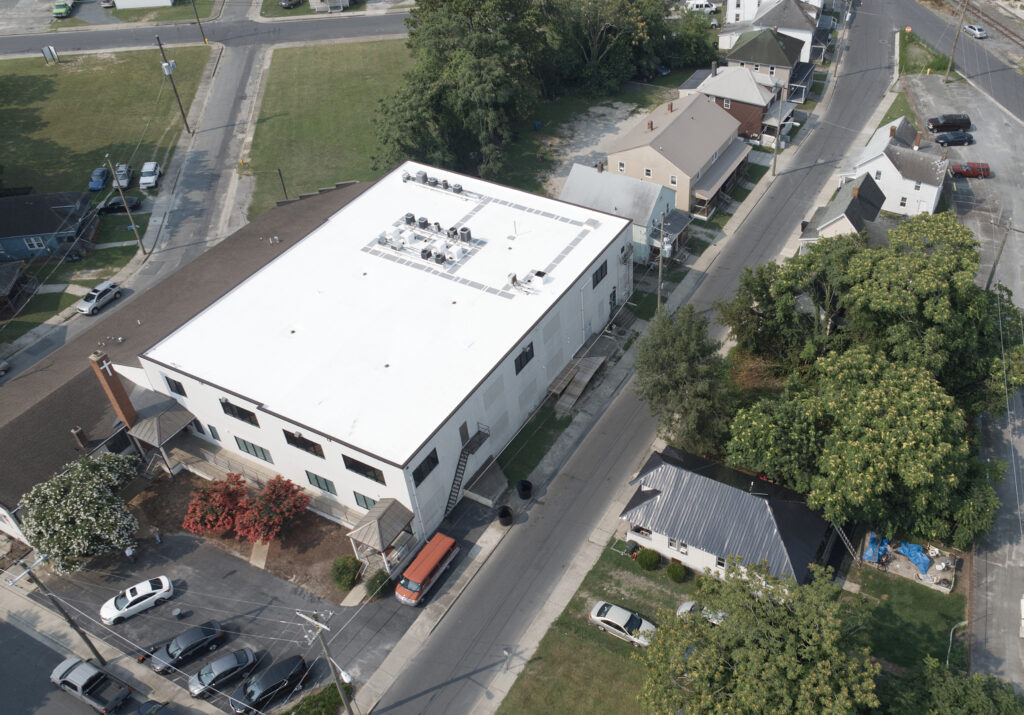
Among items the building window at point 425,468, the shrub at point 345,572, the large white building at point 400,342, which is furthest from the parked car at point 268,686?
the building window at point 425,468

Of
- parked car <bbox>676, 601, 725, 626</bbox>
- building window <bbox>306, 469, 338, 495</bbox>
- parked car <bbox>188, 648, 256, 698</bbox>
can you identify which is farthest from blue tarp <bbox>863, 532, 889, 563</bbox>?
parked car <bbox>188, 648, 256, 698</bbox>

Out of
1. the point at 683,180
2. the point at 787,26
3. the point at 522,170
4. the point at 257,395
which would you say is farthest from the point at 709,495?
the point at 787,26

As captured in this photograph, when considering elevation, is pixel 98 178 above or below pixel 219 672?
above

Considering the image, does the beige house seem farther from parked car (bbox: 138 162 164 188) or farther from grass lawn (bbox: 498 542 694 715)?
parked car (bbox: 138 162 164 188)

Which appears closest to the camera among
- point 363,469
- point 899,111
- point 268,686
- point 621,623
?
point 268,686

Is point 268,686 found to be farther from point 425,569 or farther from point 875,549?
point 875,549

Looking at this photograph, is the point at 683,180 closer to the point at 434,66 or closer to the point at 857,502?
the point at 434,66

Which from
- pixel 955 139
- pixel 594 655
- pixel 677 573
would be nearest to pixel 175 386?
pixel 594 655
